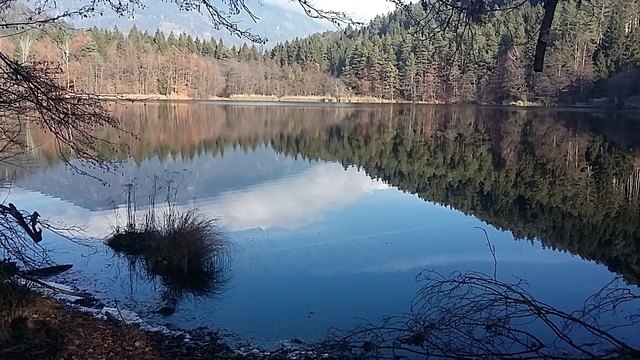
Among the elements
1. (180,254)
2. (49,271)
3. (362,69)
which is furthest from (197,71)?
(49,271)

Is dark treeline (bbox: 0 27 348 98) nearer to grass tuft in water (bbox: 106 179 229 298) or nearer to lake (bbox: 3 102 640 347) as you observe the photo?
lake (bbox: 3 102 640 347)

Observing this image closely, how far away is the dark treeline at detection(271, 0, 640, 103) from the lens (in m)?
3.83

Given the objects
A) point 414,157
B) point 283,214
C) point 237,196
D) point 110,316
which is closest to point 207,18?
point 110,316

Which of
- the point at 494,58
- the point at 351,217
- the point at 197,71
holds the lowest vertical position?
the point at 351,217

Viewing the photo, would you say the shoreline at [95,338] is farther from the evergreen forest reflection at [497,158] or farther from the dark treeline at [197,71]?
the dark treeline at [197,71]

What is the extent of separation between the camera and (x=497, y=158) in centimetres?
2380

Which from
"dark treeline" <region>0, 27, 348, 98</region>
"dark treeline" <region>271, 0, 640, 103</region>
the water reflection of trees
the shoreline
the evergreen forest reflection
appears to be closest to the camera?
"dark treeline" <region>271, 0, 640, 103</region>

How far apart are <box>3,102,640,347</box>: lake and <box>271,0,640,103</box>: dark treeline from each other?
3.24 meters

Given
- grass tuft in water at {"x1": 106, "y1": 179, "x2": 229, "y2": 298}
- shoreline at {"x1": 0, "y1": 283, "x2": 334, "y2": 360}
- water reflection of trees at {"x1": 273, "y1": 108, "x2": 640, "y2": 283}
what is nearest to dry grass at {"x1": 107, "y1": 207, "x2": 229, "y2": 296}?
grass tuft in water at {"x1": 106, "y1": 179, "x2": 229, "y2": 298}

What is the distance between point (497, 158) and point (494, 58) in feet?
57.4

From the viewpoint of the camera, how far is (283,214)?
45.7 feet

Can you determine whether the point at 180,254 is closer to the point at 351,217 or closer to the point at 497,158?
the point at 351,217

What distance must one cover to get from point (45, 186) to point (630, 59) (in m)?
50.6

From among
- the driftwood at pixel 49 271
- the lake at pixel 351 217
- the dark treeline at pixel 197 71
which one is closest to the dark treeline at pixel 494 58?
the lake at pixel 351 217
